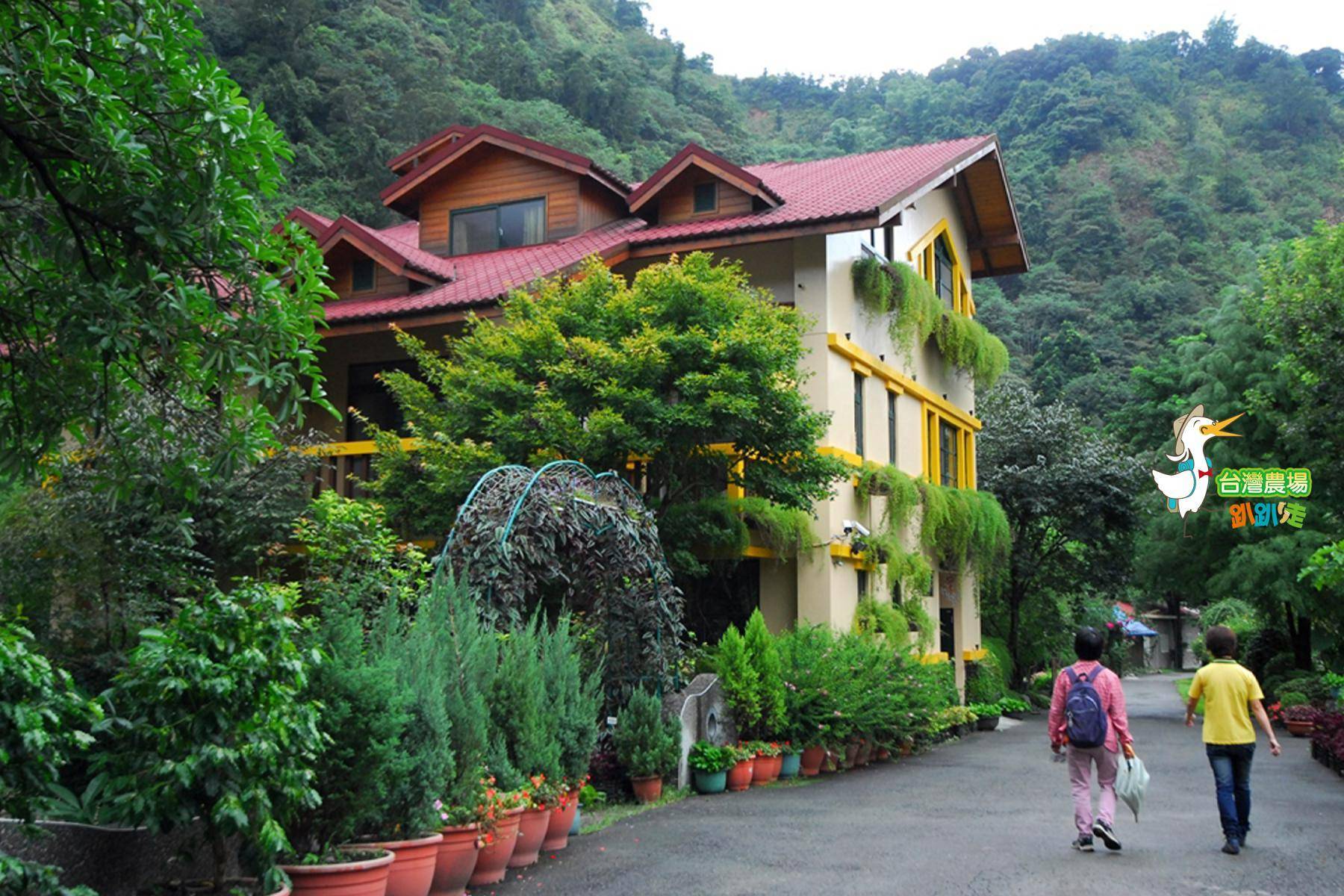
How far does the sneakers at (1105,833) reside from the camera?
964 cm

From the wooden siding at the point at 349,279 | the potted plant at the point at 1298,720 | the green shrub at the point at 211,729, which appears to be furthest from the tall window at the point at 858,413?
the green shrub at the point at 211,729

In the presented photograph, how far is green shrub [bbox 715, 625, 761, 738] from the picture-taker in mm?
14562

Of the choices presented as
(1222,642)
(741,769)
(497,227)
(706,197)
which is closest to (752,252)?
(706,197)

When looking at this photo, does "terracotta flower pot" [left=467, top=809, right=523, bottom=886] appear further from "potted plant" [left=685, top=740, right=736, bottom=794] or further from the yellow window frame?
the yellow window frame

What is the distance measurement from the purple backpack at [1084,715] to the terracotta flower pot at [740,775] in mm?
5083

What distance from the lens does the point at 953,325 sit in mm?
25109

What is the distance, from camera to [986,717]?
24.8m

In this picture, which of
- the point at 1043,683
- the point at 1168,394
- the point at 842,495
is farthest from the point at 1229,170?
the point at 842,495

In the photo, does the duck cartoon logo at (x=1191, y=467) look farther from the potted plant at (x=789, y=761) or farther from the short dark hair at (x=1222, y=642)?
the short dark hair at (x=1222, y=642)

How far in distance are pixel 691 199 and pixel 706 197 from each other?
30 centimetres

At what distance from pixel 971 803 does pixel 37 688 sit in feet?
32.1

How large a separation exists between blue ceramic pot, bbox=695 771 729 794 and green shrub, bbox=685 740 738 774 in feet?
0.15

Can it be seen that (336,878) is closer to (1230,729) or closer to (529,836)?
(529,836)

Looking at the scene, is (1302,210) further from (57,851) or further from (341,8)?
(57,851)
